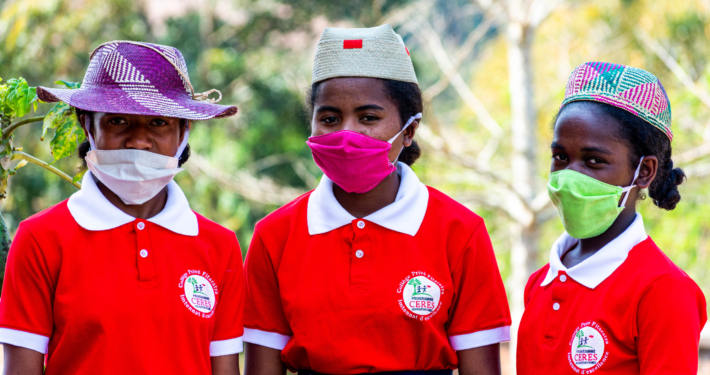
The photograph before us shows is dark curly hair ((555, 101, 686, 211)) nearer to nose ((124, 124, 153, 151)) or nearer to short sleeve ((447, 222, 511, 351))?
short sleeve ((447, 222, 511, 351))

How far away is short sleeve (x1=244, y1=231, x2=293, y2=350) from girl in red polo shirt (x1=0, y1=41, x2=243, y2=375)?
4.2 inches

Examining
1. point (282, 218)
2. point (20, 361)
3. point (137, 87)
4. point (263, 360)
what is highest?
point (137, 87)

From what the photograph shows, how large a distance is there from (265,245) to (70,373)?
0.79 m

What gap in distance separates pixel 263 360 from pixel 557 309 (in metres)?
1.07

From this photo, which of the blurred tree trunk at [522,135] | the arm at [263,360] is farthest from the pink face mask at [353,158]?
the blurred tree trunk at [522,135]

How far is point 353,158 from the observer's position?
8.12ft

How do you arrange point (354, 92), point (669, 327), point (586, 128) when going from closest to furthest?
point (669, 327), point (586, 128), point (354, 92)

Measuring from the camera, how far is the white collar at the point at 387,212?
101 inches

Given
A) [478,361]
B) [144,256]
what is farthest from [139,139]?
[478,361]

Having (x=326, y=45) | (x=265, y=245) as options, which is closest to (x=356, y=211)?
(x=265, y=245)

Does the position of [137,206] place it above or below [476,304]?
above

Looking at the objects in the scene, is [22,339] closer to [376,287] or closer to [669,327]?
[376,287]

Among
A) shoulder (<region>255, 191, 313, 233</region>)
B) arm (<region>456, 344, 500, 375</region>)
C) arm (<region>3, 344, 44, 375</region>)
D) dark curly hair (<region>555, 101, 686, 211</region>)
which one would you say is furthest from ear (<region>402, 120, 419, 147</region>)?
arm (<region>3, 344, 44, 375</region>)

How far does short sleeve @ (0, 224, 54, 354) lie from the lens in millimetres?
2129
